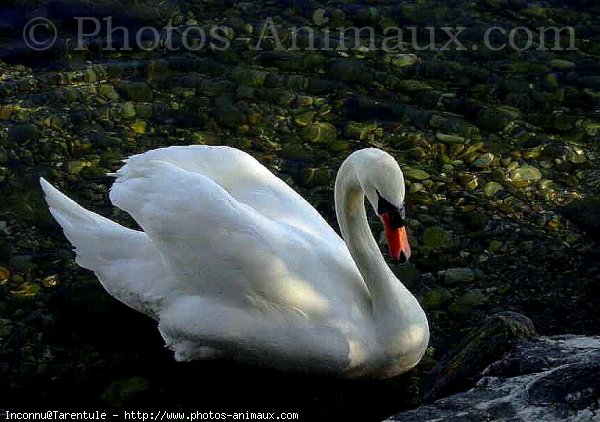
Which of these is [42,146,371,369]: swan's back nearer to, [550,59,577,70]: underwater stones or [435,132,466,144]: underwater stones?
[435,132,466,144]: underwater stones

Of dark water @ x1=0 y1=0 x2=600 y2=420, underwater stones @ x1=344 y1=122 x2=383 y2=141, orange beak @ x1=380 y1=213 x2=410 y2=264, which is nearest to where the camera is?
orange beak @ x1=380 y1=213 x2=410 y2=264

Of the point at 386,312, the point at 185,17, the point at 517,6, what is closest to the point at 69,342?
the point at 386,312

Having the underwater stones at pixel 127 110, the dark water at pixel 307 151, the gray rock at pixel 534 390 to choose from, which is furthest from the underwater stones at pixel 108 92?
the gray rock at pixel 534 390

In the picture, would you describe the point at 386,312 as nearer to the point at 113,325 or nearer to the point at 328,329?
the point at 328,329

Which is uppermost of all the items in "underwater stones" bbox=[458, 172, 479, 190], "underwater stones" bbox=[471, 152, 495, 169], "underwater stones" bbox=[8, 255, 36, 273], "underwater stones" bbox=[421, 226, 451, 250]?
"underwater stones" bbox=[471, 152, 495, 169]

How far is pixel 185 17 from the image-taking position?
32.3 ft

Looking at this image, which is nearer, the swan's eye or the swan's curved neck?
the swan's eye

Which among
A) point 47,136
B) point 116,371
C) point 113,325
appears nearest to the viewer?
point 116,371

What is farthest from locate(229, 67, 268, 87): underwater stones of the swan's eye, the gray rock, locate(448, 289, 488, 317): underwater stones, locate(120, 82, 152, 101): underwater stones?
the gray rock

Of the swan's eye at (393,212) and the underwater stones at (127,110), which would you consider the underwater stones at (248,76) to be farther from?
the swan's eye at (393,212)

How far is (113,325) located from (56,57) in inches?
144

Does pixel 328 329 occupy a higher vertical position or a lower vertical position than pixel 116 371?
higher

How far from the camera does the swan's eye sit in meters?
5.20

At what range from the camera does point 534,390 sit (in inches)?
171
